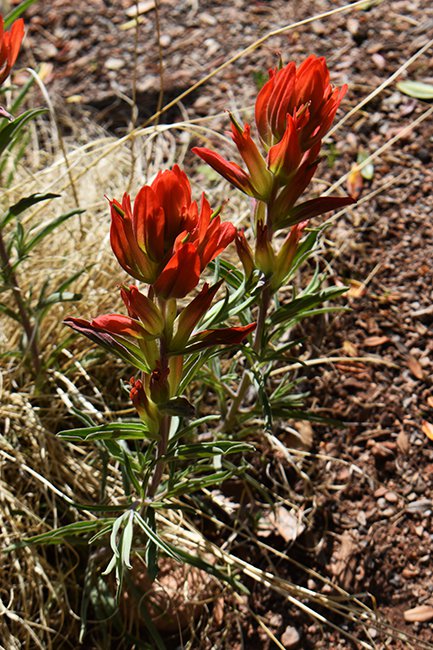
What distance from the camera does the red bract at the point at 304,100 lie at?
1.27 meters

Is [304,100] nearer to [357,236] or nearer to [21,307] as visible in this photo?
[21,307]

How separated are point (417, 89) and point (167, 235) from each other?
5.93 feet

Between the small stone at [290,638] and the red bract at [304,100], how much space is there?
3.70ft

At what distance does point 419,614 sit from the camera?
1804mm

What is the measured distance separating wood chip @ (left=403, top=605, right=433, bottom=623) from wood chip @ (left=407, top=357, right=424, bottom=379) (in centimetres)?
61

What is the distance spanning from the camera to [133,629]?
1876 millimetres

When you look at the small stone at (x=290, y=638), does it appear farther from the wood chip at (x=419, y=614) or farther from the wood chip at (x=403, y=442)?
the wood chip at (x=403, y=442)

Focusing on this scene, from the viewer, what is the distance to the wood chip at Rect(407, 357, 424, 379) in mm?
2131

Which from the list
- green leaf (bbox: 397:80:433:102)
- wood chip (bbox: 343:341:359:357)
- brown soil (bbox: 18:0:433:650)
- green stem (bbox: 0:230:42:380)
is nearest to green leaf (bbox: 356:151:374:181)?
brown soil (bbox: 18:0:433:650)

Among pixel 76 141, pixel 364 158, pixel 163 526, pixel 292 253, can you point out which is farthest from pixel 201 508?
pixel 76 141

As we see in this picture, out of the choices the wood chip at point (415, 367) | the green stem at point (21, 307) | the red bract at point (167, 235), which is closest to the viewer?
the red bract at point (167, 235)

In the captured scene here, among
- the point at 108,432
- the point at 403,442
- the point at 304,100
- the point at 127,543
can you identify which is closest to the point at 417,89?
the point at 403,442

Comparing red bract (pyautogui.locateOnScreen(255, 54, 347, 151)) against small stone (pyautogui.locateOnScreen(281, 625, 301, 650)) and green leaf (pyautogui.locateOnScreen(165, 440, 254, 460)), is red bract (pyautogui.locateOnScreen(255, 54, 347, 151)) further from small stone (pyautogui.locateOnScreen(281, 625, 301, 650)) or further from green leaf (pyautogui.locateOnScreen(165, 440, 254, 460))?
small stone (pyautogui.locateOnScreen(281, 625, 301, 650))

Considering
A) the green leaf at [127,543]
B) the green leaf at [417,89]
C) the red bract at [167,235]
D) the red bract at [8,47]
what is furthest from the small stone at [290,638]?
the green leaf at [417,89]
